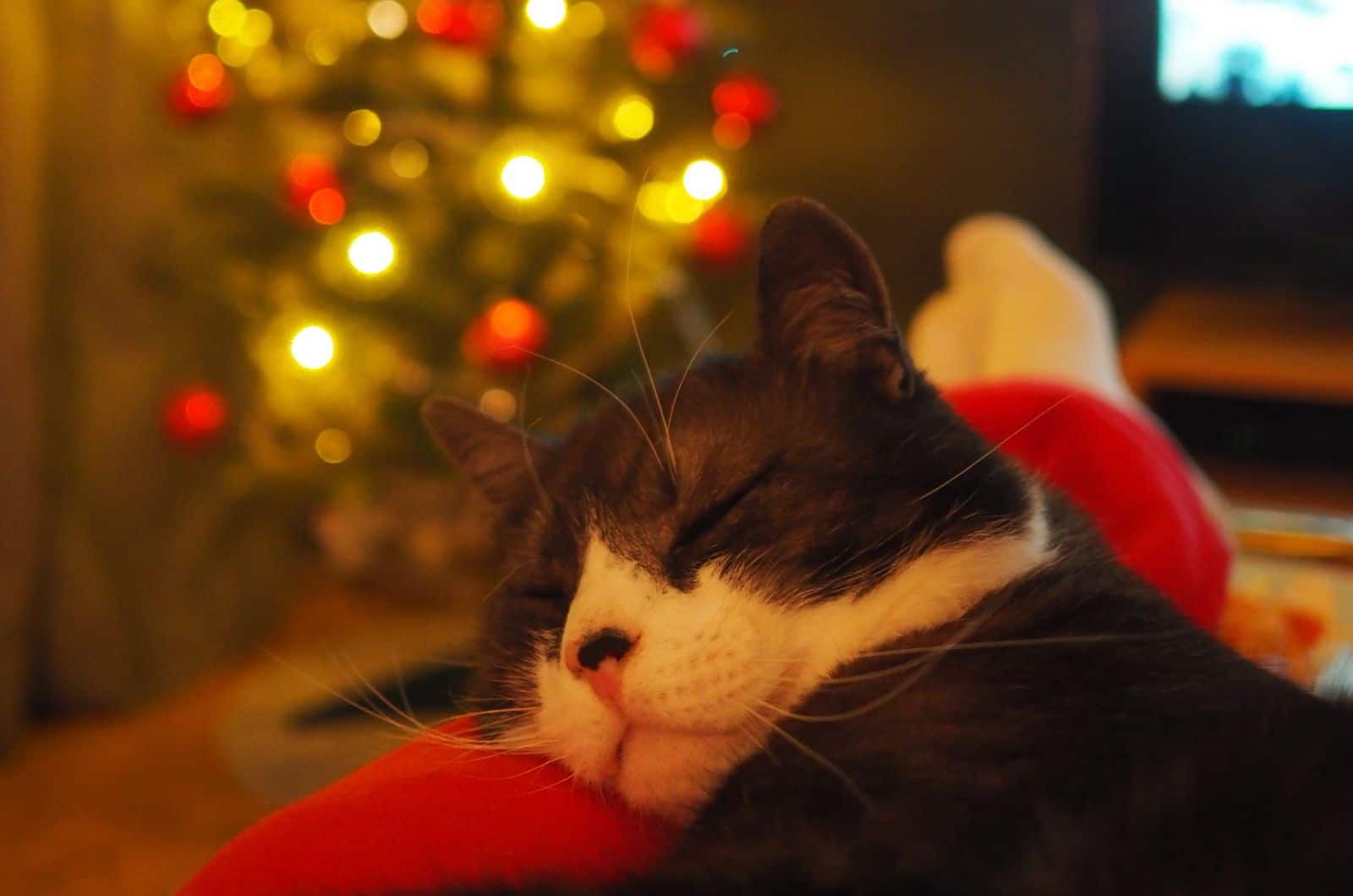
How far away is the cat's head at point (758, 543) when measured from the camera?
2.07ft

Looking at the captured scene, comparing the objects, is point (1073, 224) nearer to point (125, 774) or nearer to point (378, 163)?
point (378, 163)

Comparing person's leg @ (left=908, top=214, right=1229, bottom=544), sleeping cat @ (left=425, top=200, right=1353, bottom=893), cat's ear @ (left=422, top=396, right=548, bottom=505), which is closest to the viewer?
sleeping cat @ (left=425, top=200, right=1353, bottom=893)

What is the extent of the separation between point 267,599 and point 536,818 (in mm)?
1883

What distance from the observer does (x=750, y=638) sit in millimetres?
629

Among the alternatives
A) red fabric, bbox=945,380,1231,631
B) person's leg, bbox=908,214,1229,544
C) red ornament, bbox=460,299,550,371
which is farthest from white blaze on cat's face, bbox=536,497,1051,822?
red ornament, bbox=460,299,550,371

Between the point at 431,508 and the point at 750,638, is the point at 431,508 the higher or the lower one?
the lower one

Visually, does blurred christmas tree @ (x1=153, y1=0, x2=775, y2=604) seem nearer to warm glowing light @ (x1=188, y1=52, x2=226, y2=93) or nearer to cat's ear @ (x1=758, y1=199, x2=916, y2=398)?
warm glowing light @ (x1=188, y1=52, x2=226, y2=93)

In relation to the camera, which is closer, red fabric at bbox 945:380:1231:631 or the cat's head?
the cat's head

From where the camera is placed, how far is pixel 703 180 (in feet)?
6.52

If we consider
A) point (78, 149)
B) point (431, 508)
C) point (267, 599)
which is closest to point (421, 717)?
point (431, 508)

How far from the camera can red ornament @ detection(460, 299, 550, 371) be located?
1.83 meters

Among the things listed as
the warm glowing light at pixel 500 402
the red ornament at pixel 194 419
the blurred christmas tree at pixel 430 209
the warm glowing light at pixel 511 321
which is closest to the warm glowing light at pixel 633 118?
the blurred christmas tree at pixel 430 209

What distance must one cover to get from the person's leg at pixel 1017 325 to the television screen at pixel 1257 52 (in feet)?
1.91

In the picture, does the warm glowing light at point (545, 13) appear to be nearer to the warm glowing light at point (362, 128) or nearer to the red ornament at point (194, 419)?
the warm glowing light at point (362, 128)
